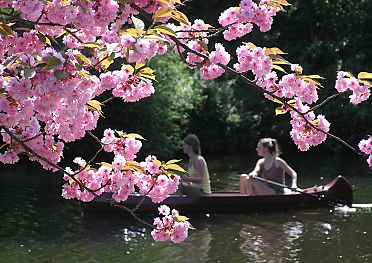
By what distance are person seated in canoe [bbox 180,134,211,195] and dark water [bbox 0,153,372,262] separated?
0.48 metres

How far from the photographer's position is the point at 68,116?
349 cm

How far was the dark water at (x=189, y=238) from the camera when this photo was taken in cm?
816

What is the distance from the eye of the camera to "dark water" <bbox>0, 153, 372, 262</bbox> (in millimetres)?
8156

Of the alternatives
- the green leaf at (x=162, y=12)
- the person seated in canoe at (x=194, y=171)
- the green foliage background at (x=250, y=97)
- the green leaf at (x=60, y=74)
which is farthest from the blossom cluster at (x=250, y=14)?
the green foliage background at (x=250, y=97)

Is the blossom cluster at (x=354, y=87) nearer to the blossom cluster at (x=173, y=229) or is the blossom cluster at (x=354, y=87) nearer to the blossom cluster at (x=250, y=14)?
the blossom cluster at (x=250, y=14)

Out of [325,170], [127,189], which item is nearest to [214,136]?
[325,170]

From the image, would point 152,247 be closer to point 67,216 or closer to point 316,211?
point 67,216

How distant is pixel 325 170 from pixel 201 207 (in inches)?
290

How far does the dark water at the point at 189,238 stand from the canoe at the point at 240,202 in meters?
0.15

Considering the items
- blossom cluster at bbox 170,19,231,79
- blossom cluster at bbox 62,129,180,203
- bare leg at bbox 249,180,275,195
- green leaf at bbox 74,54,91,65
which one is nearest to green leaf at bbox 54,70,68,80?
green leaf at bbox 74,54,91,65

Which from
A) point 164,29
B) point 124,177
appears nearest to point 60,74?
point 164,29

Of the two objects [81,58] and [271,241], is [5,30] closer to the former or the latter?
[81,58]

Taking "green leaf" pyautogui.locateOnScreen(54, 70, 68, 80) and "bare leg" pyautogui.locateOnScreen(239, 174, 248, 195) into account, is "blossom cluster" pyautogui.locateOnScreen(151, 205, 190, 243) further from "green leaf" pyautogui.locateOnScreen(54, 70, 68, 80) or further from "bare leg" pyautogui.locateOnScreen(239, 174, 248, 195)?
"bare leg" pyautogui.locateOnScreen(239, 174, 248, 195)

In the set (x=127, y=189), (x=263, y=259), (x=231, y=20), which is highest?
(x=231, y=20)
